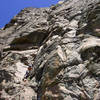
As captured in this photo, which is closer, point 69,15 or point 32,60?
point 32,60

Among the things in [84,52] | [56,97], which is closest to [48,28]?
[84,52]

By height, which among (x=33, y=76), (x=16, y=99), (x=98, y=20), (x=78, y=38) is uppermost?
(x=98, y=20)

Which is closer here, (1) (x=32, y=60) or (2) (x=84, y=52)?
(2) (x=84, y=52)

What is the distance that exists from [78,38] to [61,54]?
196 cm

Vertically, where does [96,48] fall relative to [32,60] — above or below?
below

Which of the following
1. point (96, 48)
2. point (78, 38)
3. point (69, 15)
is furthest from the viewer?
point (69, 15)

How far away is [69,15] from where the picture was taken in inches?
719

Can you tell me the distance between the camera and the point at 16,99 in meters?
11.5

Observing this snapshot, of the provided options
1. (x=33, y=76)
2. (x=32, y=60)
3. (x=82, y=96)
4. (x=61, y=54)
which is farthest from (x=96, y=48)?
(x=32, y=60)

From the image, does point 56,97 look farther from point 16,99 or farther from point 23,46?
point 23,46

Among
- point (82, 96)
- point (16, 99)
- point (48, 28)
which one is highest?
point (48, 28)

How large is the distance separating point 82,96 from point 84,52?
301 centimetres

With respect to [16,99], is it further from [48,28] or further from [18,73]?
[48,28]

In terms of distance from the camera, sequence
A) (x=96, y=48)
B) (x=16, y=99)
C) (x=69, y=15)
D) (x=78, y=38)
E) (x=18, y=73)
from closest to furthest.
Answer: (x=96, y=48)
(x=16, y=99)
(x=78, y=38)
(x=18, y=73)
(x=69, y=15)
